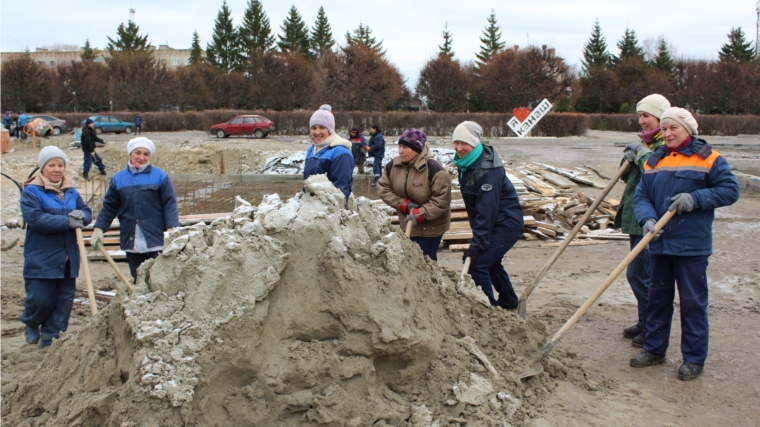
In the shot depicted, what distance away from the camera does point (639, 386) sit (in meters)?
4.02

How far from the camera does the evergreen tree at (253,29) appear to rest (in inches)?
2292

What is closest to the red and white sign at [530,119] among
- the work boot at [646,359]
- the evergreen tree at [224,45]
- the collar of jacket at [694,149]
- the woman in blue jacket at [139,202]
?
the collar of jacket at [694,149]

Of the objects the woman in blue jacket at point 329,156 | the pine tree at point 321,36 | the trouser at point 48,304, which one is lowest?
the trouser at point 48,304

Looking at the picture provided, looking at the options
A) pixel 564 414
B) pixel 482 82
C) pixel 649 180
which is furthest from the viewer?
pixel 482 82

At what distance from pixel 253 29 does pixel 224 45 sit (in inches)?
127

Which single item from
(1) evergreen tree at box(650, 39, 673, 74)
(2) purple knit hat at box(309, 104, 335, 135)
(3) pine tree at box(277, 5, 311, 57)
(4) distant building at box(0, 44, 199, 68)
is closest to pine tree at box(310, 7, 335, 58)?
(3) pine tree at box(277, 5, 311, 57)

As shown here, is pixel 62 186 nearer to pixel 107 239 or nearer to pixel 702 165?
pixel 107 239

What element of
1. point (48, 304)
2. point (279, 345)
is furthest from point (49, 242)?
point (279, 345)

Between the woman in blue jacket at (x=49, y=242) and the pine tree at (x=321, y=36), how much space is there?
58.7m

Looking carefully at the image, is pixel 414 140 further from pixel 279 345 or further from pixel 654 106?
pixel 279 345

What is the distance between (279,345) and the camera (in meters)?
3.24

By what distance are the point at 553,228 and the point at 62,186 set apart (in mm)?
7542

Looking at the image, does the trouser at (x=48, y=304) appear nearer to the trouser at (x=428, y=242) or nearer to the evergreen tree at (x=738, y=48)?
the trouser at (x=428, y=242)

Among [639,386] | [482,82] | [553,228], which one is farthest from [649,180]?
[482,82]
